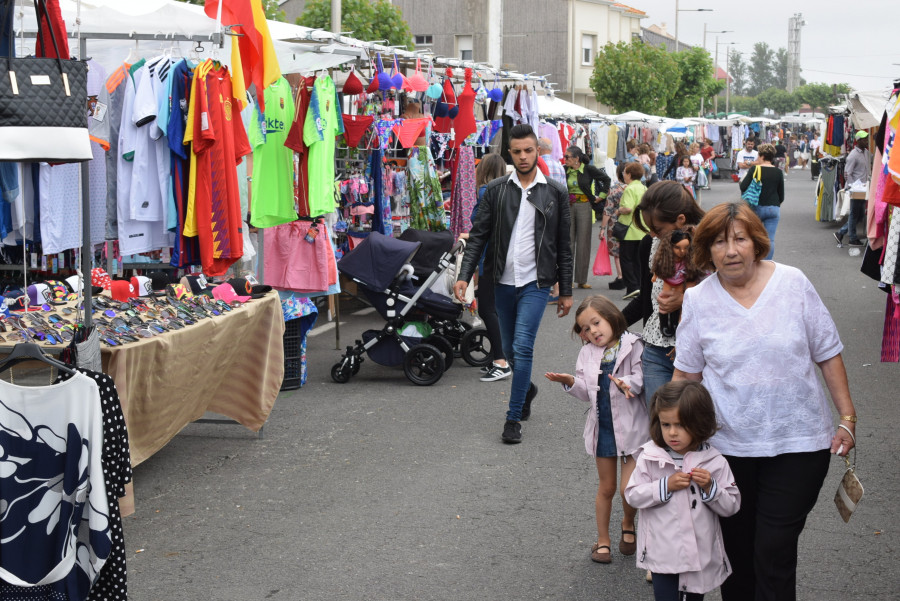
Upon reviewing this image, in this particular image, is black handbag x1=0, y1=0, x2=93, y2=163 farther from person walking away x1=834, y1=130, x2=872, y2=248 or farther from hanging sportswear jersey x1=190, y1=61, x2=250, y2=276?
person walking away x1=834, y1=130, x2=872, y2=248

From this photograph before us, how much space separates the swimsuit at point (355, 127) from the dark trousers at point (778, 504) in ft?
23.7

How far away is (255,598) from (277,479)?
1764mm

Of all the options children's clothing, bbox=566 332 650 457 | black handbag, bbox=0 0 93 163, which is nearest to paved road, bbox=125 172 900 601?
children's clothing, bbox=566 332 650 457

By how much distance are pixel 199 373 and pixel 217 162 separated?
187 cm

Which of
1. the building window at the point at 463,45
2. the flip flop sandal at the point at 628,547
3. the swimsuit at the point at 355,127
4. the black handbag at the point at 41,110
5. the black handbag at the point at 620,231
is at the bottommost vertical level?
the flip flop sandal at the point at 628,547

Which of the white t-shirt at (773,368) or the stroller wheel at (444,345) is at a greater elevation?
the white t-shirt at (773,368)

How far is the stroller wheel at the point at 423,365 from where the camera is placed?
889 cm

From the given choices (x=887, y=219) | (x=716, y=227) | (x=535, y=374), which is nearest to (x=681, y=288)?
(x=716, y=227)

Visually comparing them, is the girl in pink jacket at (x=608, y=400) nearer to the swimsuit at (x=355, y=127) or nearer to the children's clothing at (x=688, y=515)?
the children's clothing at (x=688, y=515)

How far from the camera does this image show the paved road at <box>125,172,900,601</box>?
474 centimetres

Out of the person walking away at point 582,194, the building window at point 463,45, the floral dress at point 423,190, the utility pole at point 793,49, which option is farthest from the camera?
the utility pole at point 793,49

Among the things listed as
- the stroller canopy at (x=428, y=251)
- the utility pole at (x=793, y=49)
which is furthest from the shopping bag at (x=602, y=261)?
the utility pole at (x=793, y=49)

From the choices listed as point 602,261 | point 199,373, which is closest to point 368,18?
point 602,261

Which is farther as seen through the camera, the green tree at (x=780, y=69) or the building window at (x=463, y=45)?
the green tree at (x=780, y=69)
